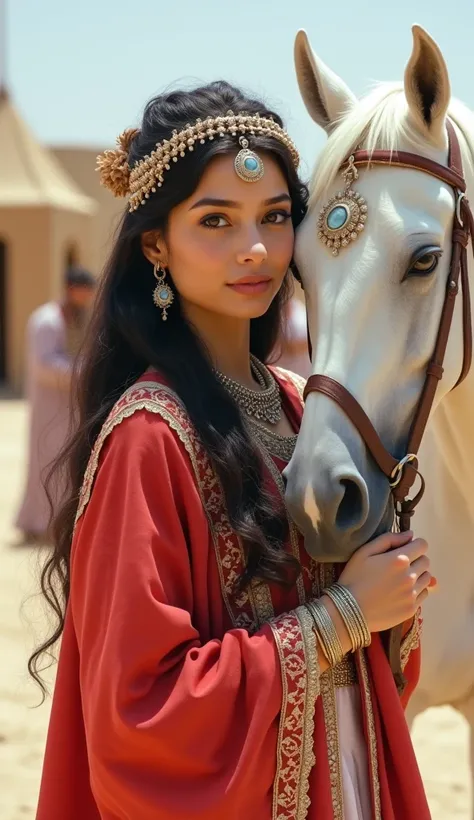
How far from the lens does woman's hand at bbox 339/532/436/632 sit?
140 centimetres

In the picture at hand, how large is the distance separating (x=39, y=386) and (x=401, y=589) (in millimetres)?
5245

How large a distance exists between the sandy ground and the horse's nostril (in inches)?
34.4

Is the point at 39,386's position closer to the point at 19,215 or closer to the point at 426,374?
the point at 426,374

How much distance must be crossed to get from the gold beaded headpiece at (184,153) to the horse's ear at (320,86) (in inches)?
6.1

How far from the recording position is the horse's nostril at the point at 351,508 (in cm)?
136

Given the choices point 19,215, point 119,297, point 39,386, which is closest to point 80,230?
point 19,215

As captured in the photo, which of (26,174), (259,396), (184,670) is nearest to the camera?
(184,670)

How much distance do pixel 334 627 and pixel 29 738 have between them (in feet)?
8.24

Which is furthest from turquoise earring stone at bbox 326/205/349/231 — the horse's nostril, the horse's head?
the horse's nostril

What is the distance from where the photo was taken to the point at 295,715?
1353mm

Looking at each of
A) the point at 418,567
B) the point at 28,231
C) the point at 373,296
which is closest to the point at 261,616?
the point at 418,567

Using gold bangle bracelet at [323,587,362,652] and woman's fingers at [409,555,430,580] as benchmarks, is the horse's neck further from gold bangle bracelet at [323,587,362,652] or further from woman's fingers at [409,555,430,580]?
gold bangle bracelet at [323,587,362,652]

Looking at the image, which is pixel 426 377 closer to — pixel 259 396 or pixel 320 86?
pixel 259 396

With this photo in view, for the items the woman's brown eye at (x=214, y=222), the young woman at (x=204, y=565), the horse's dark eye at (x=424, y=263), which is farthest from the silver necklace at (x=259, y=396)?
the horse's dark eye at (x=424, y=263)
